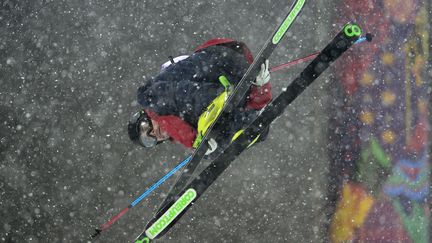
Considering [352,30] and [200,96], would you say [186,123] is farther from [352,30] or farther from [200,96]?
[352,30]

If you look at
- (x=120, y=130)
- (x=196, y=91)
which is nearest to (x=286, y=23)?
(x=196, y=91)

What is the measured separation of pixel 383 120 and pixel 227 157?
7.02 feet

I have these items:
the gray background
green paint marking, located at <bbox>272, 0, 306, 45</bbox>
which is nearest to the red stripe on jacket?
green paint marking, located at <bbox>272, 0, 306, 45</bbox>

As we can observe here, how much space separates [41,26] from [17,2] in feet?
1.16

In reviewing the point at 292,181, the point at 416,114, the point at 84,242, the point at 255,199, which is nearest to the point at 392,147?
the point at 416,114

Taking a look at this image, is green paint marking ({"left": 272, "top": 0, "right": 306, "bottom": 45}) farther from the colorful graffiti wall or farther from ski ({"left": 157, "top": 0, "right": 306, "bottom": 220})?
the colorful graffiti wall

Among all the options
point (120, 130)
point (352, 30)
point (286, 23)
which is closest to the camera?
point (352, 30)

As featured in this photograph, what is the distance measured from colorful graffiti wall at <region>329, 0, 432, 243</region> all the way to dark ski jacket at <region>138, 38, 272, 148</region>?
66.4 inches

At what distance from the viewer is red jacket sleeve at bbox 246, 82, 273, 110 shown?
256 centimetres

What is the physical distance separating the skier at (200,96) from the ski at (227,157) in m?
0.05

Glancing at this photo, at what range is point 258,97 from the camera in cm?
258

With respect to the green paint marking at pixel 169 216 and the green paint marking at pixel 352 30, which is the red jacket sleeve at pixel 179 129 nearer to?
the green paint marking at pixel 169 216

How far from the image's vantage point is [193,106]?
250cm

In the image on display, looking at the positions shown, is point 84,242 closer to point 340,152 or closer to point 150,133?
point 150,133
